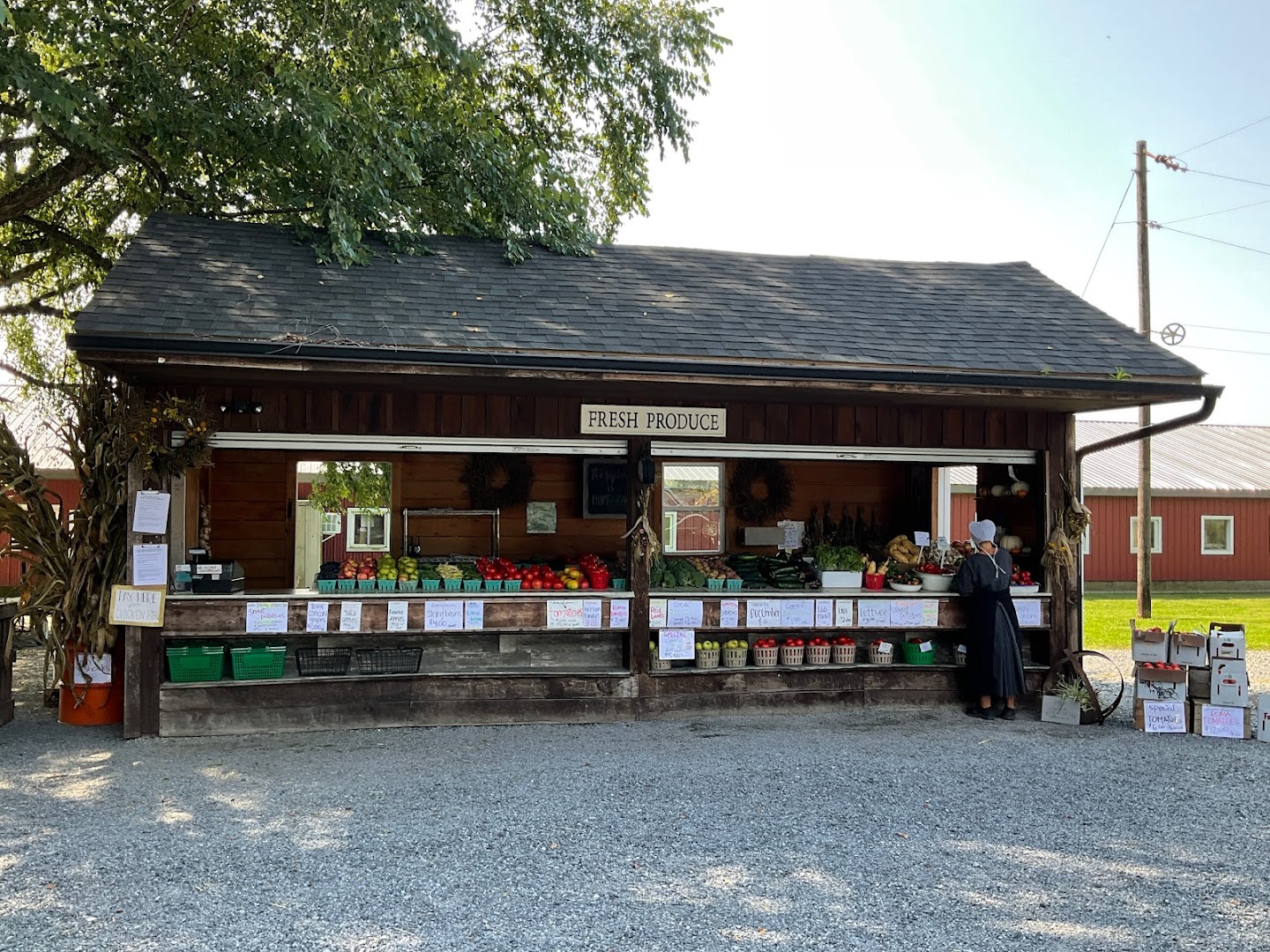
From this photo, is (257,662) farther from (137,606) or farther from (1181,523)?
(1181,523)

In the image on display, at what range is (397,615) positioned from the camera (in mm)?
7906

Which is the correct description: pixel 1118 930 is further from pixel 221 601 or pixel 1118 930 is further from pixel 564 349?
pixel 221 601

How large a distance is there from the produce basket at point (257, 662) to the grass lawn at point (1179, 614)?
10828 mm

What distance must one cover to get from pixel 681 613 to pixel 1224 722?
465 centimetres

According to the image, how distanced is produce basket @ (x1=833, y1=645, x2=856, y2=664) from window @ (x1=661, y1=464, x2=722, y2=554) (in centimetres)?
314

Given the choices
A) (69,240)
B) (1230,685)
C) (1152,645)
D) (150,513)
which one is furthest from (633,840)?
(69,240)

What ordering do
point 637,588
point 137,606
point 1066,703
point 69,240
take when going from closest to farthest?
point 137,606
point 637,588
point 1066,703
point 69,240

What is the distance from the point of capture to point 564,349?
743cm

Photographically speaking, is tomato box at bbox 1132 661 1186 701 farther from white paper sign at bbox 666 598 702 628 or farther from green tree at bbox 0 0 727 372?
green tree at bbox 0 0 727 372

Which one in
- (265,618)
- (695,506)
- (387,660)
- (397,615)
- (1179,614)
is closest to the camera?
(265,618)

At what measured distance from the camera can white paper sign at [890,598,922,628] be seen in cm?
878

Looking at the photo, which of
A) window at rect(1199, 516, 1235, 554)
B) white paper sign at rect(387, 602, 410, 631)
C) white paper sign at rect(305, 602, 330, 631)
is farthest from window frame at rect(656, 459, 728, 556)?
window at rect(1199, 516, 1235, 554)

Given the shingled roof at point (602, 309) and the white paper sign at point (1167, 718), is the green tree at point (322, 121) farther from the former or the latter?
the white paper sign at point (1167, 718)

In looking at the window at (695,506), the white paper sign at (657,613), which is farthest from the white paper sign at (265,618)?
the window at (695,506)
